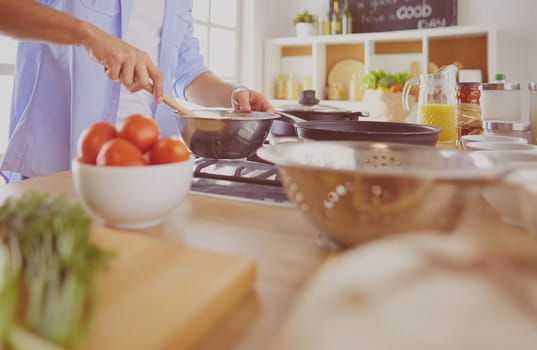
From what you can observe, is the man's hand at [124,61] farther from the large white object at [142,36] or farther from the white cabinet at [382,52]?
the white cabinet at [382,52]

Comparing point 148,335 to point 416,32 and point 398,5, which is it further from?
point 398,5

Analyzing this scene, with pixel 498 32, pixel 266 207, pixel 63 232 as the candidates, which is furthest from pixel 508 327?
pixel 498 32

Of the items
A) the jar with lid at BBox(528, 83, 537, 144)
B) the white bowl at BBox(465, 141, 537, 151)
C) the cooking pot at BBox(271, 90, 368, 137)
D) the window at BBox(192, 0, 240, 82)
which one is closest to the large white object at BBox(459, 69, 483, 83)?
the window at BBox(192, 0, 240, 82)

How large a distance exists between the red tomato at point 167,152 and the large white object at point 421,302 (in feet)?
1.23

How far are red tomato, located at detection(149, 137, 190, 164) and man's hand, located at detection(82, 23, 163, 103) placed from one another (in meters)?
0.38

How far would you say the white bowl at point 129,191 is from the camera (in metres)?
0.57

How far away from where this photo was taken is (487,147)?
2.71 ft

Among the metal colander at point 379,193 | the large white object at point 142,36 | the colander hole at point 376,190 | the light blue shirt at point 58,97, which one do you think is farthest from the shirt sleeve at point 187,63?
the colander hole at point 376,190

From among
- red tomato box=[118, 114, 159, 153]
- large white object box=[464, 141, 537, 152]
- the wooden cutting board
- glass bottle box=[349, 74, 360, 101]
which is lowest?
the wooden cutting board

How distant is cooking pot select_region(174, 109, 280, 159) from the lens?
0.97m

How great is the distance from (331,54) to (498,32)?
1.22 m

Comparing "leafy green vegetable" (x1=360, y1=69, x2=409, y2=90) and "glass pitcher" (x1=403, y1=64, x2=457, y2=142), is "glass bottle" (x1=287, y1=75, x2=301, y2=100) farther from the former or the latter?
"glass pitcher" (x1=403, y1=64, x2=457, y2=142)

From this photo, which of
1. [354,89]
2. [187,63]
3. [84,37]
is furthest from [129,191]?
[354,89]

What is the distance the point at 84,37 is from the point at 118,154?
531 millimetres
